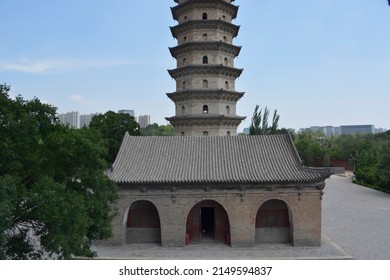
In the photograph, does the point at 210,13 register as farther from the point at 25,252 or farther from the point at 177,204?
the point at 25,252

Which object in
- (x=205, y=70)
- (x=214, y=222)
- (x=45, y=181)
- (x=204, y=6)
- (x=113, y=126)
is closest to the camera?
(x=45, y=181)

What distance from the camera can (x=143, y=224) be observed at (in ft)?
50.1

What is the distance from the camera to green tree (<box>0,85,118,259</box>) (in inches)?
285

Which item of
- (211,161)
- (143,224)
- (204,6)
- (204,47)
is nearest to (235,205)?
(211,161)

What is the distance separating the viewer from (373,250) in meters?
13.9

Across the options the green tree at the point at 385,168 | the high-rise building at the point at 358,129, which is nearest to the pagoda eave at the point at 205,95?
the green tree at the point at 385,168

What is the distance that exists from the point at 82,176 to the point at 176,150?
795 cm

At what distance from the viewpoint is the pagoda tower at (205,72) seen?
2231 centimetres

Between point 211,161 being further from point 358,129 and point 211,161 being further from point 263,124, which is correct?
point 358,129

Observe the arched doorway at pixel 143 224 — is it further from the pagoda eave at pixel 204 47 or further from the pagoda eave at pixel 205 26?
the pagoda eave at pixel 205 26

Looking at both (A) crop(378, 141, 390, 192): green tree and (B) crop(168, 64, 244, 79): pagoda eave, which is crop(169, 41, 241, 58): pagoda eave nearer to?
(B) crop(168, 64, 244, 79): pagoda eave

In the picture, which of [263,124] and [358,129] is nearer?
[263,124]

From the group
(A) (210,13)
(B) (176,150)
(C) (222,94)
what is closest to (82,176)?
(B) (176,150)

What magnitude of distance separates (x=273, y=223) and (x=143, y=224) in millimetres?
5776
